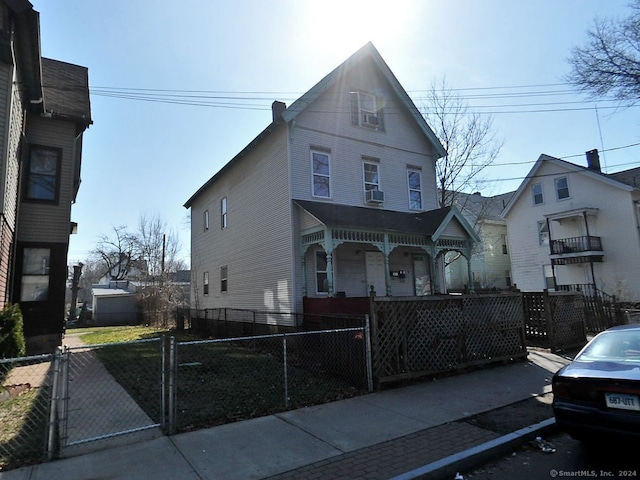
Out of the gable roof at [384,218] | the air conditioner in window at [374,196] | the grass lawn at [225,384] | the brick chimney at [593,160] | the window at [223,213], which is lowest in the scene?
the grass lawn at [225,384]

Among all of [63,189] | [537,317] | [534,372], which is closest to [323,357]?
[534,372]

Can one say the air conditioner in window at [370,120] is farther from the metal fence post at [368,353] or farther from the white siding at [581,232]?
the white siding at [581,232]

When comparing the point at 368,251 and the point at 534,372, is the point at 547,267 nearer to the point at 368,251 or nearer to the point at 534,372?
A: the point at 368,251

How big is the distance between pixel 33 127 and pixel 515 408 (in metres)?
15.2

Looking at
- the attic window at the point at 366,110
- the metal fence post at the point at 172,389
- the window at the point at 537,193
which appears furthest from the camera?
the window at the point at 537,193

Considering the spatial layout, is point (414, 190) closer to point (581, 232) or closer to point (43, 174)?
point (43, 174)

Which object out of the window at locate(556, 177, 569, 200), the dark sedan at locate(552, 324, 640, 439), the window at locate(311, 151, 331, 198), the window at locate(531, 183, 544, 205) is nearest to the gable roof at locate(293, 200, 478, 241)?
the window at locate(311, 151, 331, 198)

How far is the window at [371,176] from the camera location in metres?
15.2

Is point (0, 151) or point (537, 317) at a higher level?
point (0, 151)

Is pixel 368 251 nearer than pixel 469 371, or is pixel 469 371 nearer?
pixel 469 371

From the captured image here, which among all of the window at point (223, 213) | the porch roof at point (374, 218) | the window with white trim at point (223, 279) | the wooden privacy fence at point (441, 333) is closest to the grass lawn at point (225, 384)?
the wooden privacy fence at point (441, 333)

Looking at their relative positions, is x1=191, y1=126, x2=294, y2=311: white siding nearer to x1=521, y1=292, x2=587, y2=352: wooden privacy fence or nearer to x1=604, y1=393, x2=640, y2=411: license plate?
x1=521, y1=292, x2=587, y2=352: wooden privacy fence

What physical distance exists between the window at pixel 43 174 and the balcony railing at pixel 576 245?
27515mm

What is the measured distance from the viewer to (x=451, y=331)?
8.80 meters
